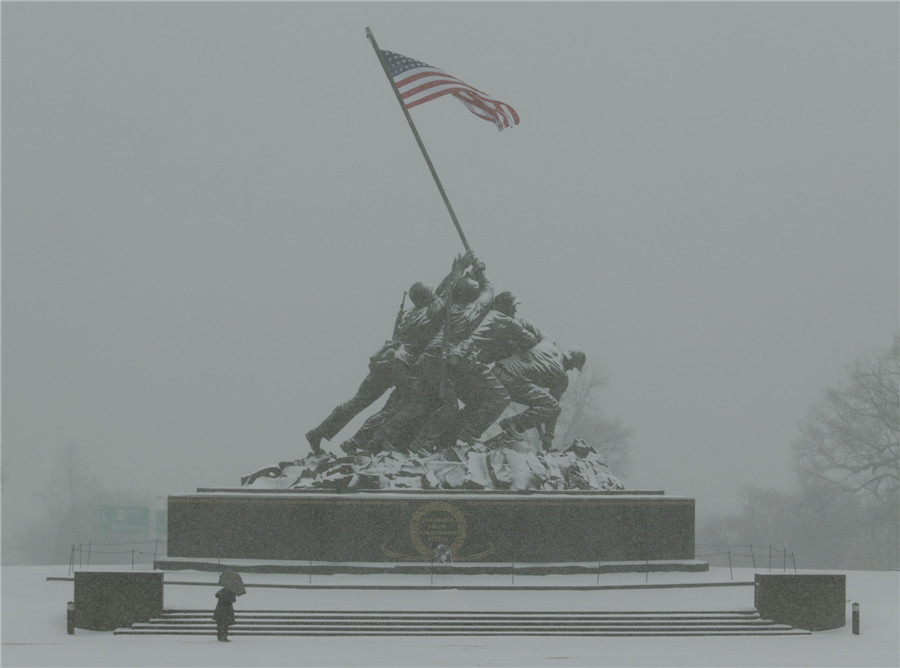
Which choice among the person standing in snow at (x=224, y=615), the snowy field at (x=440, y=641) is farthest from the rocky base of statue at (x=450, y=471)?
the person standing in snow at (x=224, y=615)

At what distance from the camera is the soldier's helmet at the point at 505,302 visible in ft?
74.6

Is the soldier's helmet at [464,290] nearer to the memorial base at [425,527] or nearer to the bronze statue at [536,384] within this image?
the bronze statue at [536,384]

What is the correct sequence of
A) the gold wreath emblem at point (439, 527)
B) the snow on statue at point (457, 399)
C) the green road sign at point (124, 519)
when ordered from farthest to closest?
the green road sign at point (124, 519)
the snow on statue at point (457, 399)
the gold wreath emblem at point (439, 527)

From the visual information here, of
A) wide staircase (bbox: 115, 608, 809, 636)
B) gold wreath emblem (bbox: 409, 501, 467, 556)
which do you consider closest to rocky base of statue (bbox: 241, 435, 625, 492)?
gold wreath emblem (bbox: 409, 501, 467, 556)

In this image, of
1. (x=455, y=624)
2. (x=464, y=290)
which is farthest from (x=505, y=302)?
(x=455, y=624)

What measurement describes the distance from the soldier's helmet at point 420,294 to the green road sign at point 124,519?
16.6 m

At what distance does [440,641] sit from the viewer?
47.4 feet

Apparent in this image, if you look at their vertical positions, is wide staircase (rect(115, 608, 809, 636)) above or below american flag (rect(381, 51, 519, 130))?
below

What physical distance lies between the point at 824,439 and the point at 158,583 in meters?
22.0

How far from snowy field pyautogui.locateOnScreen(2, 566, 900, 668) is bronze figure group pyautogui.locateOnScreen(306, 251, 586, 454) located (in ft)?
11.7

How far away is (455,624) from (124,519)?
23396 mm

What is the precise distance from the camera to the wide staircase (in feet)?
49.1

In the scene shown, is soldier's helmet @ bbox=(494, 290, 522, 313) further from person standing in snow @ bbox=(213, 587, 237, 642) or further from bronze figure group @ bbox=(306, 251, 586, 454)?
person standing in snow @ bbox=(213, 587, 237, 642)

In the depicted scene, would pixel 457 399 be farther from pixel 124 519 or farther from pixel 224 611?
pixel 124 519
